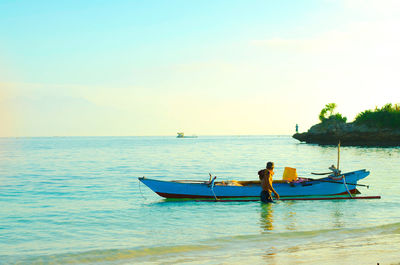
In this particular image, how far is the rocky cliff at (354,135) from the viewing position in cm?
9725

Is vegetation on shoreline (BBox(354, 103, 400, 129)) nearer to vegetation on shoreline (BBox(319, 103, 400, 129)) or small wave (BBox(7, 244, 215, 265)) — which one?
vegetation on shoreline (BBox(319, 103, 400, 129))

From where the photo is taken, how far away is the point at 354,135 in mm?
100750

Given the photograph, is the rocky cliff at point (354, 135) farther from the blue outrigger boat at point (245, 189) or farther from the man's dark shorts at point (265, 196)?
the man's dark shorts at point (265, 196)

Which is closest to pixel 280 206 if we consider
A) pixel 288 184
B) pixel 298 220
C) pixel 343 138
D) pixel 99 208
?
pixel 288 184

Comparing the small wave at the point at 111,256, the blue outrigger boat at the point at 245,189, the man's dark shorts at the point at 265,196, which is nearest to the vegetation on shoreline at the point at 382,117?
the blue outrigger boat at the point at 245,189

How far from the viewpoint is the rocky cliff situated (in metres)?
97.2

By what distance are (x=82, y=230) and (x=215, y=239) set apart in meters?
5.10

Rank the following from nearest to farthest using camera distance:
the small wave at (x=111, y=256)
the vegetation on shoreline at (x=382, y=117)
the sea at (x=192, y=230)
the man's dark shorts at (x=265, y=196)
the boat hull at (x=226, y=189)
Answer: the sea at (x=192, y=230) → the small wave at (x=111, y=256) → the man's dark shorts at (x=265, y=196) → the boat hull at (x=226, y=189) → the vegetation on shoreline at (x=382, y=117)

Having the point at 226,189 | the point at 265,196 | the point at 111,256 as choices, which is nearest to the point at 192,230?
the point at 111,256

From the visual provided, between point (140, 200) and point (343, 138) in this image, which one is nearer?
point (140, 200)

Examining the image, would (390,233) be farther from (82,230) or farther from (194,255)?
(82,230)

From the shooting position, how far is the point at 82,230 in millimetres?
15125

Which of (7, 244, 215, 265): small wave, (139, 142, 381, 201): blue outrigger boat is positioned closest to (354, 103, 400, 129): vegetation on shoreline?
(139, 142, 381, 201): blue outrigger boat

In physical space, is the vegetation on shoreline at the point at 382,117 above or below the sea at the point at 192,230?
above
